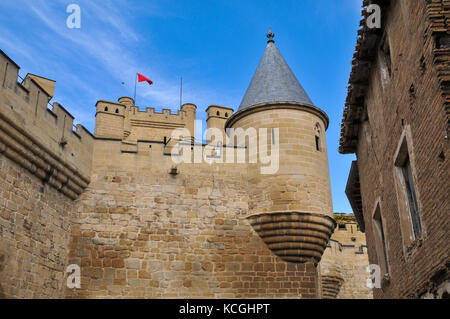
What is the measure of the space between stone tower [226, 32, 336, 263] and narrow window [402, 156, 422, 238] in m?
5.79

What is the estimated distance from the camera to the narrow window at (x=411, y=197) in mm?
7326

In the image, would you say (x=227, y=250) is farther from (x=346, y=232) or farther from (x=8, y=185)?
(x=346, y=232)

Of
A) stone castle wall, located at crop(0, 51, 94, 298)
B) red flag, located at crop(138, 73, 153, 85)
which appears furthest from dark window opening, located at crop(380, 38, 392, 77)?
red flag, located at crop(138, 73, 153, 85)

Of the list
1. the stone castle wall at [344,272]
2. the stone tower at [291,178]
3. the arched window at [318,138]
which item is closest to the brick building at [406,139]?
the stone tower at [291,178]

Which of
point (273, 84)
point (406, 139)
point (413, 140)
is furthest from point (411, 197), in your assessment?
point (273, 84)

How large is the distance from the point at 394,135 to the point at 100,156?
28.0ft

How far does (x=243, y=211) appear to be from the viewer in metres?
14.0

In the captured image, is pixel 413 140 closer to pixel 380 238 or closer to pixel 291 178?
pixel 380 238

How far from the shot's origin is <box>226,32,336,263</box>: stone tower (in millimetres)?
13398

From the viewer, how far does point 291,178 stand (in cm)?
1371

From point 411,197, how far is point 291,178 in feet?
20.3

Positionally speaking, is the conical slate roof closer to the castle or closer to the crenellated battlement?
the castle
